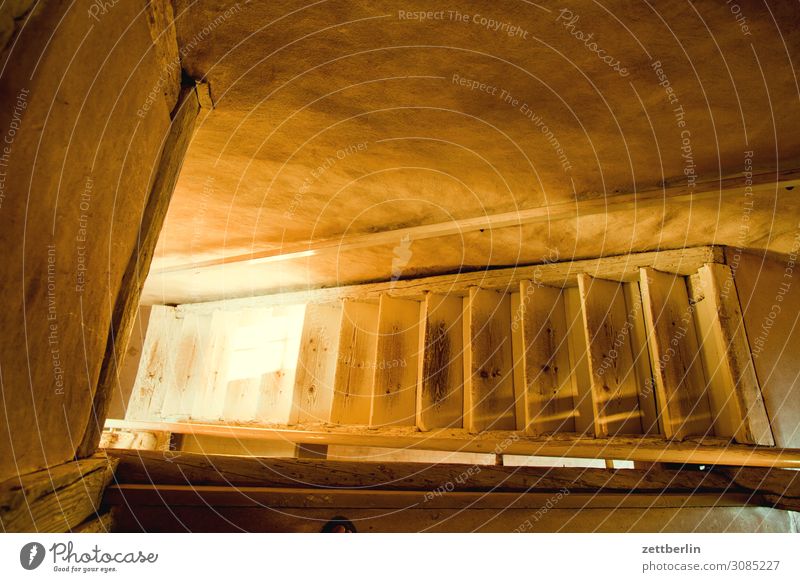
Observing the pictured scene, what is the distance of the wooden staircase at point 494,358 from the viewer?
2.32m

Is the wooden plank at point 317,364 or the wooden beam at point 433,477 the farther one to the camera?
the wooden plank at point 317,364

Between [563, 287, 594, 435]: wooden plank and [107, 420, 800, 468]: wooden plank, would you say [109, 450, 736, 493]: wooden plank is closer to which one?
[107, 420, 800, 468]: wooden plank

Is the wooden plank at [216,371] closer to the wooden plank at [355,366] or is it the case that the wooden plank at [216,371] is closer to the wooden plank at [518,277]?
the wooden plank at [518,277]

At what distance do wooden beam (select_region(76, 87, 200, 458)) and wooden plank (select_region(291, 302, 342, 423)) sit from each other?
1886 millimetres

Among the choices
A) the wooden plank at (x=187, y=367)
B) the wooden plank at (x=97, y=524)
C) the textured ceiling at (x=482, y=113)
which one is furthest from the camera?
the wooden plank at (x=187, y=367)

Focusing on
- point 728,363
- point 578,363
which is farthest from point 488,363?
point 728,363

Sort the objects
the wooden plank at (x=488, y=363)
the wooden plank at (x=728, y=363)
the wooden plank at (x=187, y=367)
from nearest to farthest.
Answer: the wooden plank at (x=728, y=363), the wooden plank at (x=488, y=363), the wooden plank at (x=187, y=367)

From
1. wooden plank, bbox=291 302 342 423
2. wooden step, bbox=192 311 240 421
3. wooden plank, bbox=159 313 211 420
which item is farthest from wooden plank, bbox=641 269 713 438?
wooden plank, bbox=159 313 211 420

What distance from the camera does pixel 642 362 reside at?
248 centimetres

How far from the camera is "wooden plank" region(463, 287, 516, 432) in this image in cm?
270

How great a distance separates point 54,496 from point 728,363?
2810 millimetres

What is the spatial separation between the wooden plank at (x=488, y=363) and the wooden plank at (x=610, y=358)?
53 centimetres
